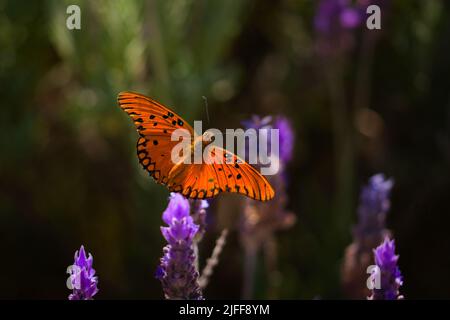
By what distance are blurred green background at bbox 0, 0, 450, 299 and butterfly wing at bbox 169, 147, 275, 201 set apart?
83 centimetres

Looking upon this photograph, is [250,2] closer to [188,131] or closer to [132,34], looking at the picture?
[132,34]

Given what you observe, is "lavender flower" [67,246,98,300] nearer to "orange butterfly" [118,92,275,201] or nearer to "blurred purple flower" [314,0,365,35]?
"orange butterfly" [118,92,275,201]

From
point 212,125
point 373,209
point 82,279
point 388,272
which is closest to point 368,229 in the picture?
point 373,209

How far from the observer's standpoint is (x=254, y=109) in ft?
9.92

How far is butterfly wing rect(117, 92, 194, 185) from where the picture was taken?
4.32 ft

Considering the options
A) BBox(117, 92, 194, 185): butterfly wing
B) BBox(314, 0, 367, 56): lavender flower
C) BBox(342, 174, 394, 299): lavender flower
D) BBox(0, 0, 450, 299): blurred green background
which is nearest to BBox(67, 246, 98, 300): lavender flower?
BBox(117, 92, 194, 185): butterfly wing

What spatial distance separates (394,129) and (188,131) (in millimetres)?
1575

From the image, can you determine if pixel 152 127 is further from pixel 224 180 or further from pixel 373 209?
pixel 373 209

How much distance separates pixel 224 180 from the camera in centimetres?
126

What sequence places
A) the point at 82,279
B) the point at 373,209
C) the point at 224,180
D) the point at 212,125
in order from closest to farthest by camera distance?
the point at 82,279 < the point at 224,180 < the point at 373,209 < the point at 212,125

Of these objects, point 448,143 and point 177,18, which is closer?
point 448,143

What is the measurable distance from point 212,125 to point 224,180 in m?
1.58
